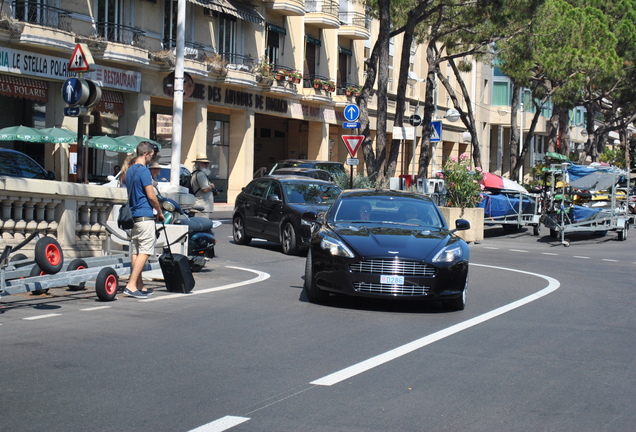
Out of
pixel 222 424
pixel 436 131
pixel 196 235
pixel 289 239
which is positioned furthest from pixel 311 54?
pixel 222 424

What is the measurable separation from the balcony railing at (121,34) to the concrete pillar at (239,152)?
8326 mm

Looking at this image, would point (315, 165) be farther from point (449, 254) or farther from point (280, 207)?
point (449, 254)

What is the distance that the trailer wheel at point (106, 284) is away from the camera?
1088 cm

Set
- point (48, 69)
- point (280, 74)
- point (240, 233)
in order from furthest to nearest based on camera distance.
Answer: point (280, 74), point (48, 69), point (240, 233)

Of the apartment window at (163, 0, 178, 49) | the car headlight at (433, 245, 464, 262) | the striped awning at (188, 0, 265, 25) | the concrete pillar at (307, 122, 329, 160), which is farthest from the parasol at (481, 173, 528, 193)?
the concrete pillar at (307, 122, 329, 160)

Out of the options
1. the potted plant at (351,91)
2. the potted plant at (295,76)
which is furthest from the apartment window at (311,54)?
the potted plant at (351,91)

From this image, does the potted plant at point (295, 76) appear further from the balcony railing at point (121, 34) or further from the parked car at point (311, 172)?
the parked car at point (311, 172)

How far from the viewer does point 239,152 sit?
4131cm

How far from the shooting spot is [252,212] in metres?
20.0

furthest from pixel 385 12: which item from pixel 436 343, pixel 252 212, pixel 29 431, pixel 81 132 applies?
pixel 29 431

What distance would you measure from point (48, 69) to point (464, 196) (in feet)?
45.1

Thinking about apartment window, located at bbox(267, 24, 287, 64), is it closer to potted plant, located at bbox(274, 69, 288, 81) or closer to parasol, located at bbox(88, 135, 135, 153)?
potted plant, located at bbox(274, 69, 288, 81)

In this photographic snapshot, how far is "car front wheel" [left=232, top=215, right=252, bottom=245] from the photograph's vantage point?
20.4 metres

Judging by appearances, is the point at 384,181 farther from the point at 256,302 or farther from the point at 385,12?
the point at 256,302
